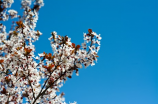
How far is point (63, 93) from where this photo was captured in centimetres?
486

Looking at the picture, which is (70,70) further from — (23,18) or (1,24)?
(1,24)

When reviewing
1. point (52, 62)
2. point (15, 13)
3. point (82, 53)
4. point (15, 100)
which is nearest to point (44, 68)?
point (52, 62)

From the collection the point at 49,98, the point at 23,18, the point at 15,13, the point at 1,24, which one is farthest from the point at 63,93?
the point at 15,13

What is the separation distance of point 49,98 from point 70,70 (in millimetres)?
1240

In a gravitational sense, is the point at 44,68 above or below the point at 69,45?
below

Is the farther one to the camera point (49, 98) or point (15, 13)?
point (15, 13)

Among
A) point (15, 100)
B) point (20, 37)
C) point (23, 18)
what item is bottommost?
point (15, 100)

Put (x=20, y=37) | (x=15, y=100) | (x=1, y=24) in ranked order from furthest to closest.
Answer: (x=1, y=24) < (x=15, y=100) < (x=20, y=37)

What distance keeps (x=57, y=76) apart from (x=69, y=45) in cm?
82

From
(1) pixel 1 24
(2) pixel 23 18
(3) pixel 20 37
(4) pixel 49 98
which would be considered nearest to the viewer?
(4) pixel 49 98

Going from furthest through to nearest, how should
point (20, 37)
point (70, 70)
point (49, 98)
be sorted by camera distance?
point (20, 37)
point (49, 98)
point (70, 70)

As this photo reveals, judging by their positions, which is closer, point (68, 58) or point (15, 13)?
point (68, 58)

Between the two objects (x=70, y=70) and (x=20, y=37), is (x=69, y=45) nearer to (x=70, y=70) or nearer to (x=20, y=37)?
(x=70, y=70)

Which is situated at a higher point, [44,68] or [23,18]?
[23,18]
